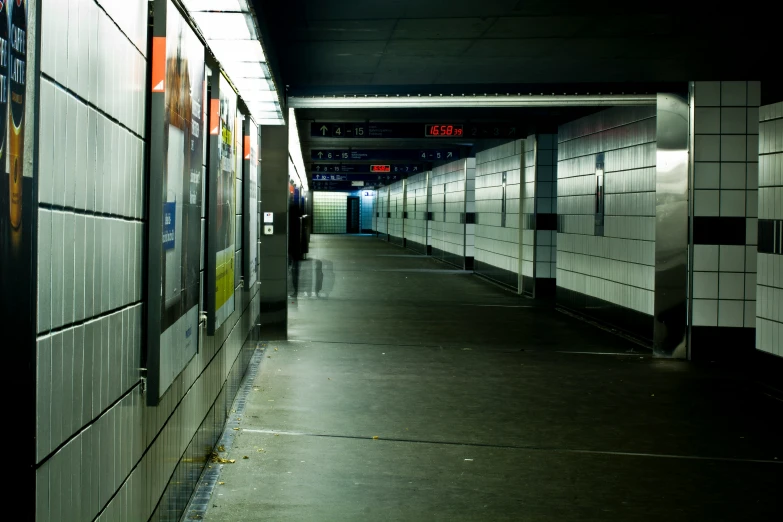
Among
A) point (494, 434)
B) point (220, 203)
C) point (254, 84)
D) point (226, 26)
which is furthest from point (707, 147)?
point (226, 26)

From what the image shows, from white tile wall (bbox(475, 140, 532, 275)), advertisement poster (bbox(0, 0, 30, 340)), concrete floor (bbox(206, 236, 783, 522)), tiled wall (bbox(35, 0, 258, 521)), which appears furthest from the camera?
white tile wall (bbox(475, 140, 532, 275))

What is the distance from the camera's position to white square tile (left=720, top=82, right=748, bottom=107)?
920 cm

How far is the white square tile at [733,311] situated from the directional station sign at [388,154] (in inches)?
445

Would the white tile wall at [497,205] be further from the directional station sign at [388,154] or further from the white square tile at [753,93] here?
the white square tile at [753,93]

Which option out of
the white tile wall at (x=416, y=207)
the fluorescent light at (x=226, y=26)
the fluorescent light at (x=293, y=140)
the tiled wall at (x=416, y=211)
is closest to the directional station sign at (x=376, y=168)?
the white tile wall at (x=416, y=207)

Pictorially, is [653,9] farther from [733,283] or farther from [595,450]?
[733,283]

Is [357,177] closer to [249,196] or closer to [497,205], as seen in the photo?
[497,205]

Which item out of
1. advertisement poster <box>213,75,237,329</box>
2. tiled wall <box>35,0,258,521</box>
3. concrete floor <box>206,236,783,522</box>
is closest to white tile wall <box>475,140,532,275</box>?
concrete floor <box>206,236,783,522</box>

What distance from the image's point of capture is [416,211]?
32500 millimetres

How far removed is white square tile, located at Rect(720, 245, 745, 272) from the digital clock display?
5.51 metres

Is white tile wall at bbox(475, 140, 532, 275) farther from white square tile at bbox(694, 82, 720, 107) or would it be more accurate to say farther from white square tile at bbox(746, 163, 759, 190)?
white square tile at bbox(746, 163, 759, 190)

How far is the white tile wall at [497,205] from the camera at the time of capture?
1708 cm

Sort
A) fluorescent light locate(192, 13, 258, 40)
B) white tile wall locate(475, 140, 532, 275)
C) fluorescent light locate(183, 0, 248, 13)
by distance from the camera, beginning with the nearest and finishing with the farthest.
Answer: fluorescent light locate(183, 0, 248, 13), fluorescent light locate(192, 13, 258, 40), white tile wall locate(475, 140, 532, 275)

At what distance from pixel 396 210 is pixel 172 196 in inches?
1431
